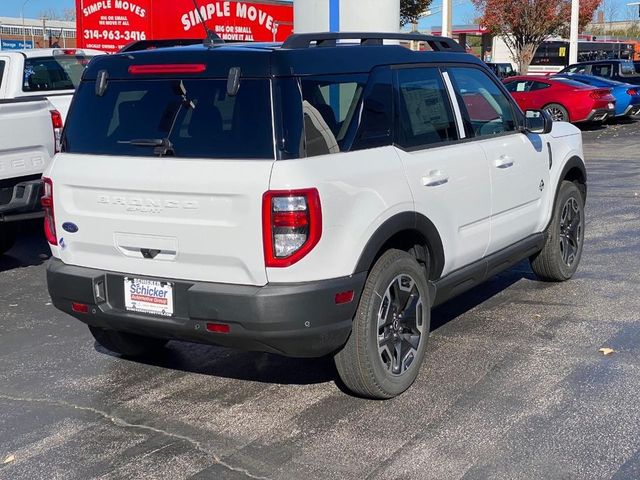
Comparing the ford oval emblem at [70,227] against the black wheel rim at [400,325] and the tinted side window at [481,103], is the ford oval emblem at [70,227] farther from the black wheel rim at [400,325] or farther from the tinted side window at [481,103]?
the tinted side window at [481,103]

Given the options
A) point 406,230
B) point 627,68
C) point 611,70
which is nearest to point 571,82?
point 611,70

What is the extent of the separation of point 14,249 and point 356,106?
616cm

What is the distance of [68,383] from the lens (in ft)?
17.5

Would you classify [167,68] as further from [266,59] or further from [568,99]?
[568,99]

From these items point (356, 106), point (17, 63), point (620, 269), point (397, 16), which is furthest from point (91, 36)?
point (356, 106)

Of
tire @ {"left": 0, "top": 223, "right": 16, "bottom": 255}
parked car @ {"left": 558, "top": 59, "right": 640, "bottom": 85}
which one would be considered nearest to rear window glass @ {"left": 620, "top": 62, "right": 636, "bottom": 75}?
parked car @ {"left": 558, "top": 59, "right": 640, "bottom": 85}

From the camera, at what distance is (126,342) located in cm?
559

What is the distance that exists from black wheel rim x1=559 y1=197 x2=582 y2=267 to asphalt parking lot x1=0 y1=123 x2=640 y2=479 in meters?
0.49

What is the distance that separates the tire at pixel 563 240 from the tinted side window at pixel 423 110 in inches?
72.9

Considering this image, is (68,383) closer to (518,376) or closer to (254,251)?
(254,251)

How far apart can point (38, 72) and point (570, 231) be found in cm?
757

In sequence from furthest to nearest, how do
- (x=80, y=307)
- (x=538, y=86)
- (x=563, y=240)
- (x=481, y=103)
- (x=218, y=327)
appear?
(x=538, y=86), (x=563, y=240), (x=481, y=103), (x=80, y=307), (x=218, y=327)

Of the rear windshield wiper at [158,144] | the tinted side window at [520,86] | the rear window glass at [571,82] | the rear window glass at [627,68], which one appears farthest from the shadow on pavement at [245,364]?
the rear window glass at [627,68]

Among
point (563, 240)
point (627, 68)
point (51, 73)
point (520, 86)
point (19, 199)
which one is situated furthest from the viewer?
point (627, 68)
